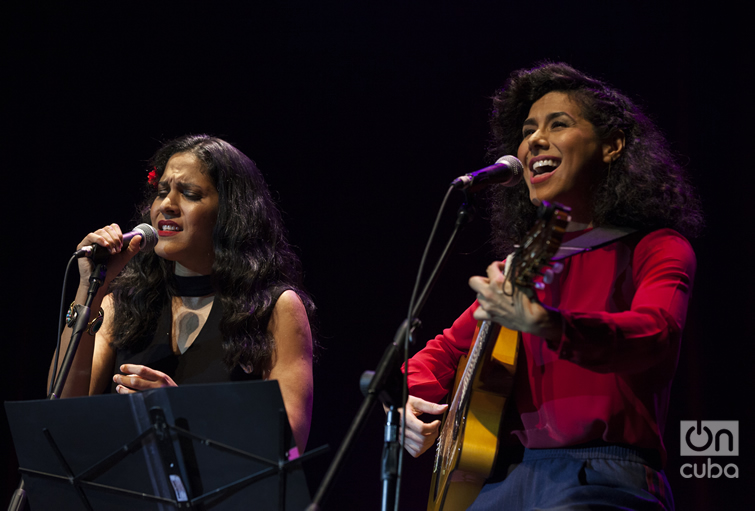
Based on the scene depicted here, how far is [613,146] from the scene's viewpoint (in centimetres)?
241

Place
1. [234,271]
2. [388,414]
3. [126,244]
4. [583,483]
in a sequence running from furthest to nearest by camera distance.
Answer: [234,271] → [126,244] → [583,483] → [388,414]

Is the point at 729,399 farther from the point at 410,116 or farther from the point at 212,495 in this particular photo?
the point at 212,495

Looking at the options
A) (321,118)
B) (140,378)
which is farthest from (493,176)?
(321,118)

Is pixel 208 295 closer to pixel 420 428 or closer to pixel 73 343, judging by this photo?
pixel 73 343

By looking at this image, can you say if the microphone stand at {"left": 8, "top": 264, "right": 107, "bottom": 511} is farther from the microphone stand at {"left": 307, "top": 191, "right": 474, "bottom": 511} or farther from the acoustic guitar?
the acoustic guitar

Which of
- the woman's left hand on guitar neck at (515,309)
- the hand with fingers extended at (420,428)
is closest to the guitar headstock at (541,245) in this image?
the woman's left hand on guitar neck at (515,309)

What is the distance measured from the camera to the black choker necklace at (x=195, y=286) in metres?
3.18

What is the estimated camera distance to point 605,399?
189 cm

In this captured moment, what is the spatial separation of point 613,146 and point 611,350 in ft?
3.70

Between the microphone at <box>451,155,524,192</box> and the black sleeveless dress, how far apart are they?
1365 mm

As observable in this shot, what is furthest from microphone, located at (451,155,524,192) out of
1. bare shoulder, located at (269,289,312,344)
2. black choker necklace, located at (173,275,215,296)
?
black choker necklace, located at (173,275,215,296)

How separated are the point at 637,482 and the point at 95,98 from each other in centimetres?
409

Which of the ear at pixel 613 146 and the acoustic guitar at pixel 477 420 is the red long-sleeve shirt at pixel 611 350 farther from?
the ear at pixel 613 146

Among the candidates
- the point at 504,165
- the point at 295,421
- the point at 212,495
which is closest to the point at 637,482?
the point at 504,165
